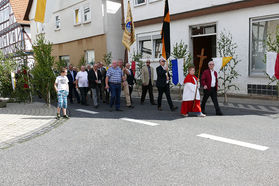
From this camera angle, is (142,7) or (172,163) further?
(142,7)

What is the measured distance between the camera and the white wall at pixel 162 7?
528 inches

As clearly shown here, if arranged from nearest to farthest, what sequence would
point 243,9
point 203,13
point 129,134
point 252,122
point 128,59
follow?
point 129,134 → point 252,122 → point 243,9 → point 203,13 → point 128,59

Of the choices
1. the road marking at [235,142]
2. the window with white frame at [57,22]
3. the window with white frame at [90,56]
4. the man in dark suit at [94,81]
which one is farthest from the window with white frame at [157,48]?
the window with white frame at [57,22]

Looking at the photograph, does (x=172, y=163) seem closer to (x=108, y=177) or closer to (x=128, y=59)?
(x=108, y=177)

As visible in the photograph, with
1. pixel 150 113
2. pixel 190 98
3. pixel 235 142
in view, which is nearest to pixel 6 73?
pixel 150 113

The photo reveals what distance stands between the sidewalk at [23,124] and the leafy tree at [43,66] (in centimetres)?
106

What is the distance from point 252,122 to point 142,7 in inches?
467

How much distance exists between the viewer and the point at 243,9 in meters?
12.0

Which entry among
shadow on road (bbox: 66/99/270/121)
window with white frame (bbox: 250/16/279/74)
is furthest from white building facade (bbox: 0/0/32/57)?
window with white frame (bbox: 250/16/279/74)

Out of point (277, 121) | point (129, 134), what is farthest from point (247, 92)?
point (129, 134)

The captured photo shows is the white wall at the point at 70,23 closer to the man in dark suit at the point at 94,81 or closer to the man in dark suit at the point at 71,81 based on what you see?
the man in dark suit at the point at 71,81

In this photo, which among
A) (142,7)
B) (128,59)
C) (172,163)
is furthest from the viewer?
(128,59)

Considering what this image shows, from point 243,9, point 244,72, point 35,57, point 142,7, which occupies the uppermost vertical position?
point 142,7

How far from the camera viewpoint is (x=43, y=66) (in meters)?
11.2
